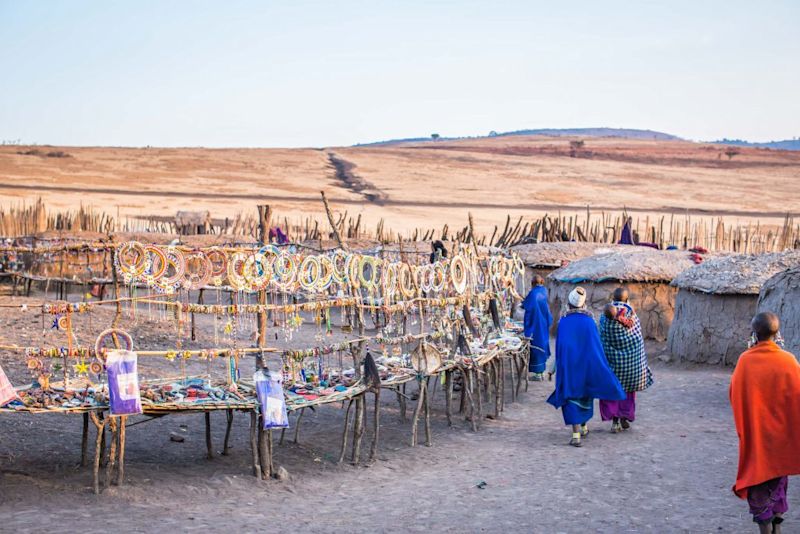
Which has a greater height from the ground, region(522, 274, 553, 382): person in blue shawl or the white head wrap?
the white head wrap

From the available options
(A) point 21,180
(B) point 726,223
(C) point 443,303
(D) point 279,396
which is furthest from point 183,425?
(A) point 21,180

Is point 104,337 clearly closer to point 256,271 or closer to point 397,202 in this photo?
point 256,271

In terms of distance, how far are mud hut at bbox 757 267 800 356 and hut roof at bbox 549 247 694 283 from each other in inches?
167

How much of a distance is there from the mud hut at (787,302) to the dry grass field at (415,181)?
26.7 metres

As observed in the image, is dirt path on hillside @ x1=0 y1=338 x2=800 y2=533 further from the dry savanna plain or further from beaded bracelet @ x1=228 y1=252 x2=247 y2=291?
beaded bracelet @ x1=228 y1=252 x2=247 y2=291

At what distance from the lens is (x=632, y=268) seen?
15391 mm

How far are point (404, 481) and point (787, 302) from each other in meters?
5.34

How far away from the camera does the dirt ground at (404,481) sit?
20.6 ft

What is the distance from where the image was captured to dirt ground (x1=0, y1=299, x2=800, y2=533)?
247 inches

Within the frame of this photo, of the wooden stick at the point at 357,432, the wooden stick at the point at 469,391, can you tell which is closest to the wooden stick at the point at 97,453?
the wooden stick at the point at 357,432

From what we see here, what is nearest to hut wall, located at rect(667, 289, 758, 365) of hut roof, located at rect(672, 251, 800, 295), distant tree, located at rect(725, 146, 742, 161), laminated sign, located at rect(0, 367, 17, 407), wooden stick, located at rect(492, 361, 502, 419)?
hut roof, located at rect(672, 251, 800, 295)

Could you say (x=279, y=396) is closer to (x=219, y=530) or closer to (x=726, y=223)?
(x=219, y=530)

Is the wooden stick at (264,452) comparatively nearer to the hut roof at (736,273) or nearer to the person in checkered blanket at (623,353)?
the person in checkered blanket at (623,353)

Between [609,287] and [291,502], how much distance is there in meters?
9.66
